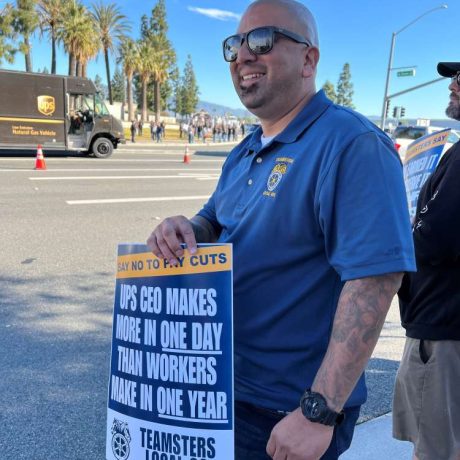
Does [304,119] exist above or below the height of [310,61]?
below

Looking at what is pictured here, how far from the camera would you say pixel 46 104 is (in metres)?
17.3

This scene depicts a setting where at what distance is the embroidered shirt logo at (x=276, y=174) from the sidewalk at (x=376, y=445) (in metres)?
1.78

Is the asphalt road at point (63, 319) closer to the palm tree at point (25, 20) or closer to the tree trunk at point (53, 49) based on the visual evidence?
the palm tree at point (25, 20)

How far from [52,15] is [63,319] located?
1490 inches

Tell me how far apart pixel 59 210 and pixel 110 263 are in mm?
3317

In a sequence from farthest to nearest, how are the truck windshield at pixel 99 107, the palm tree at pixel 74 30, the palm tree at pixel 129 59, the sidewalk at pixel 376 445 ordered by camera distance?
the palm tree at pixel 129 59
the palm tree at pixel 74 30
the truck windshield at pixel 99 107
the sidewalk at pixel 376 445

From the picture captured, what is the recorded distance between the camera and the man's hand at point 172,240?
1440 millimetres

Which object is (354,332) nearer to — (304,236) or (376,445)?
(304,236)

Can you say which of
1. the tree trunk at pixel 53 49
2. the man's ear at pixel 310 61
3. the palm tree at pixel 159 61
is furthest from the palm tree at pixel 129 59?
the man's ear at pixel 310 61

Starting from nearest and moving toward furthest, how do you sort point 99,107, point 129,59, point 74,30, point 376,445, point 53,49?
point 376,445 < point 99,107 < point 74,30 < point 53,49 < point 129,59

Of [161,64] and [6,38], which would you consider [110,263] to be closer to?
[6,38]

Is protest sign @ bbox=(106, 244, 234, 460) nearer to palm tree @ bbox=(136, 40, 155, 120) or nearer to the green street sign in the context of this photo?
the green street sign

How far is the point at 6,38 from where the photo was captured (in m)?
30.8

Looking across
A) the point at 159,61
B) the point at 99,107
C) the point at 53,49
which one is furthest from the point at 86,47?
the point at 99,107
